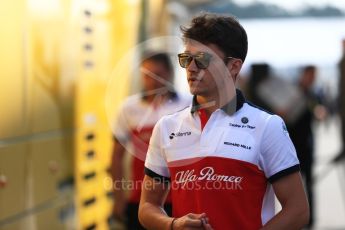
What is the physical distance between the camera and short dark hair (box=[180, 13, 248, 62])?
9.83 feet

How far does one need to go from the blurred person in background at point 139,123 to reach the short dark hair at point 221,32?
190 cm

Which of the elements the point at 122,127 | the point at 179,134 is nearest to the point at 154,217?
the point at 179,134

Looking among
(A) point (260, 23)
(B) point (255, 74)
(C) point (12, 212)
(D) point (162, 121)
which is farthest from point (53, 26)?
(A) point (260, 23)

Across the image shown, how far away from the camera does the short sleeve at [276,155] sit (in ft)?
9.59

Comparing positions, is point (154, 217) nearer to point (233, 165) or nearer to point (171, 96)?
point (233, 165)

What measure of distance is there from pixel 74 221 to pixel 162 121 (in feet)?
12.3

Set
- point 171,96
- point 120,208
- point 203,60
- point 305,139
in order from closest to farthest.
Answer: point 203,60
point 171,96
point 120,208
point 305,139

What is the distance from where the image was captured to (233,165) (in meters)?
2.93

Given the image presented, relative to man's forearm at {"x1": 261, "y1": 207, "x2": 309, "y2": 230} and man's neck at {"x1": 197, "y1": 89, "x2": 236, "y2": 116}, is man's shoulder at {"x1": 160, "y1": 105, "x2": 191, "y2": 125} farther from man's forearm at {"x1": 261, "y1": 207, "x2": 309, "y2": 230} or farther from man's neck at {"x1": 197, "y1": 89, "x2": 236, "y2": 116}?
man's forearm at {"x1": 261, "y1": 207, "x2": 309, "y2": 230}

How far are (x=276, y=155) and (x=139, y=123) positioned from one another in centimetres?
236

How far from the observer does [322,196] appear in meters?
13.8

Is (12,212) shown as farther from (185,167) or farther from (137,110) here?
(185,167)

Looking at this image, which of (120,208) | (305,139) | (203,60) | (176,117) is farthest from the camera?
(305,139)

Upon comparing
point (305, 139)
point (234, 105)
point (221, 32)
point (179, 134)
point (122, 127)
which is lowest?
point (305, 139)
